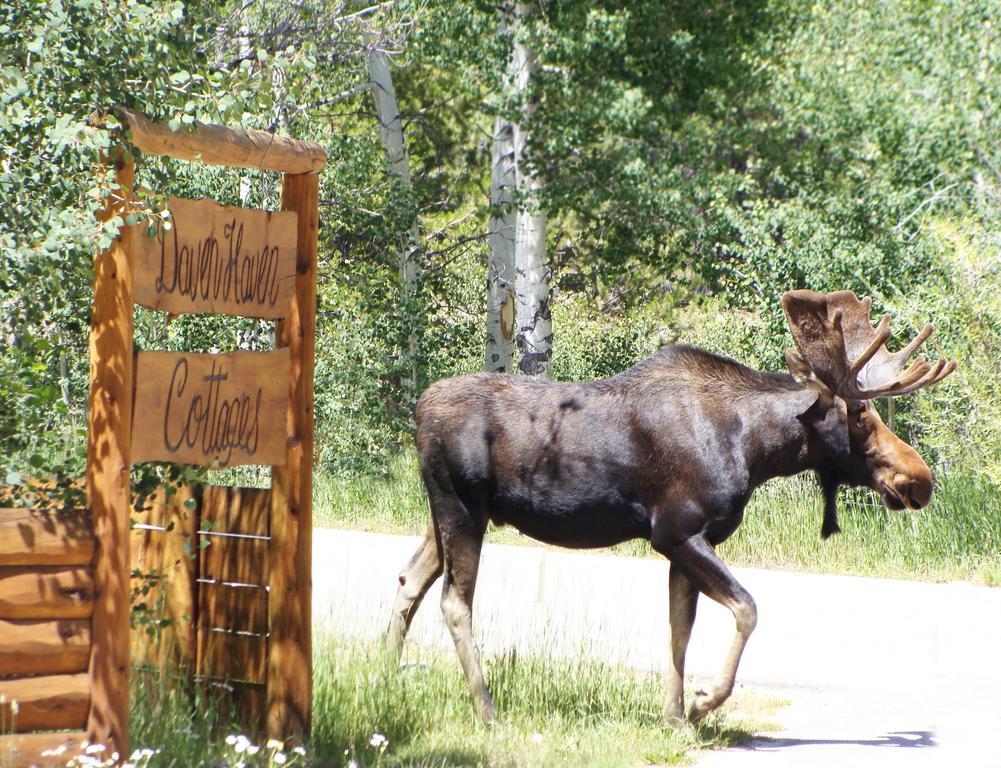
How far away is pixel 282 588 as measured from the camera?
20.4 ft

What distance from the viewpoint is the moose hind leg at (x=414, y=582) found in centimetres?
808

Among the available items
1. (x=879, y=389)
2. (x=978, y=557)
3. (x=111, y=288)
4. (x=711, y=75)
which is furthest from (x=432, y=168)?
(x=111, y=288)

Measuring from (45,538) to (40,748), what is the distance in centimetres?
73

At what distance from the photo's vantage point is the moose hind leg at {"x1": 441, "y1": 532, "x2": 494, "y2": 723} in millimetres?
7270

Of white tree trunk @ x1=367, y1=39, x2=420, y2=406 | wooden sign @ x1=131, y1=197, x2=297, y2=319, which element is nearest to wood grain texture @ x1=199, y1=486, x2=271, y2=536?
wooden sign @ x1=131, y1=197, x2=297, y2=319

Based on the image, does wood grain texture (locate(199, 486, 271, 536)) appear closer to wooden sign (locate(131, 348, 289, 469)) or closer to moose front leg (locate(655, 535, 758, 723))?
wooden sign (locate(131, 348, 289, 469))

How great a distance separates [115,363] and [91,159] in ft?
2.45

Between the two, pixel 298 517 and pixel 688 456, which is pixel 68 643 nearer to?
pixel 298 517

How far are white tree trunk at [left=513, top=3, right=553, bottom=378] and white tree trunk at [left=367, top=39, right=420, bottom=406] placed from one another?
1.36 m

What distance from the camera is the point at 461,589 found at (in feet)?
24.3

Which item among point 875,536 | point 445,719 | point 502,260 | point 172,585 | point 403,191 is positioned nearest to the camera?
point 172,585

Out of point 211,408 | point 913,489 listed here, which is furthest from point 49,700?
point 913,489

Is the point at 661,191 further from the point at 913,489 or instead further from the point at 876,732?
the point at 876,732

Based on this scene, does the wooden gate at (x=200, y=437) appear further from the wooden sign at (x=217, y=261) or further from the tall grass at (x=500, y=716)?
the tall grass at (x=500, y=716)
